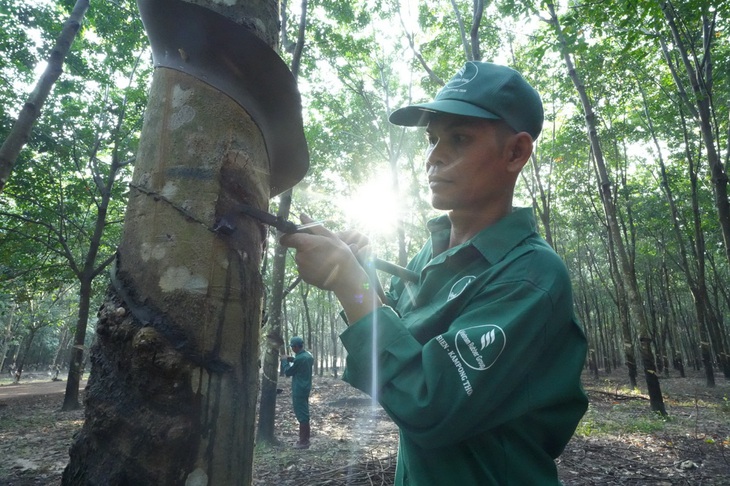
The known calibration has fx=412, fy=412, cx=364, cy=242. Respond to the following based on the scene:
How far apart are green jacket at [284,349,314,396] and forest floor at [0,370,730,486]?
99 cm

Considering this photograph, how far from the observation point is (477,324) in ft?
3.41

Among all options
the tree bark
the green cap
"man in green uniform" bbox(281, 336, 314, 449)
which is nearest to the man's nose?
the green cap

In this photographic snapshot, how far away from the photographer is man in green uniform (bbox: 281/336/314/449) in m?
8.01

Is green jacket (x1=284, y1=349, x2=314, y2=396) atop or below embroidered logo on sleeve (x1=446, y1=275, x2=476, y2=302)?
below

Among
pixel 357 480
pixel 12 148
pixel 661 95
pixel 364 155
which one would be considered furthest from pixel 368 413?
pixel 661 95

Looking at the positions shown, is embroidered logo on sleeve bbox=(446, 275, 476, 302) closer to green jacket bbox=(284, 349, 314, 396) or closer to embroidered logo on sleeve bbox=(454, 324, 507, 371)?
embroidered logo on sleeve bbox=(454, 324, 507, 371)

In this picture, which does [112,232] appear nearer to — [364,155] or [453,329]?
[364,155]

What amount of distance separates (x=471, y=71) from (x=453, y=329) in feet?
3.14

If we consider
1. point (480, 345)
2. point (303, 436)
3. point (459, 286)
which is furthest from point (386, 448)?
point (480, 345)

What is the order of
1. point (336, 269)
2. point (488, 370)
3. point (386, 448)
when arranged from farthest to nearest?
1. point (386, 448)
2. point (336, 269)
3. point (488, 370)

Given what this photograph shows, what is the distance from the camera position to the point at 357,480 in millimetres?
4609

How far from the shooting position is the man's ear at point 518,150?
141 centimetres

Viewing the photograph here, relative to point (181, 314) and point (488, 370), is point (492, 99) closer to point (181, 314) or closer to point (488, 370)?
point (488, 370)

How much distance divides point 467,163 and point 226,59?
32.1 inches
